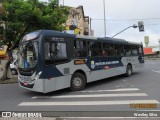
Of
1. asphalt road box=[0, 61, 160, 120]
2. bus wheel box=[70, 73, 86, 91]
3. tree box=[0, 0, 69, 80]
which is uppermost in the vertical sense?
tree box=[0, 0, 69, 80]

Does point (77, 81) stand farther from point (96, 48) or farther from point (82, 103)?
point (82, 103)

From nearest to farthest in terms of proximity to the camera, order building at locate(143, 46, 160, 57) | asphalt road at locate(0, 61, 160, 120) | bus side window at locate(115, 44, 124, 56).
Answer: asphalt road at locate(0, 61, 160, 120) → bus side window at locate(115, 44, 124, 56) → building at locate(143, 46, 160, 57)

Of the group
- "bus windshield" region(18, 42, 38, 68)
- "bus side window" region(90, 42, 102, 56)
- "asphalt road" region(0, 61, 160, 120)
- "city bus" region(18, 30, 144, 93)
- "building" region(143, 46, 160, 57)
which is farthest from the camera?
"building" region(143, 46, 160, 57)

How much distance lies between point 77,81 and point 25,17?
549cm

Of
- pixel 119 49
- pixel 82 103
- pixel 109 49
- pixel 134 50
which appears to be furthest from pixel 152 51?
pixel 82 103

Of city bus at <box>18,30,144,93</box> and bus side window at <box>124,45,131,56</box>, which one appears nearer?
city bus at <box>18,30,144,93</box>

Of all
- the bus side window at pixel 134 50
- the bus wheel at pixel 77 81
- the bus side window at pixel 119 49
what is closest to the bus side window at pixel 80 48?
the bus wheel at pixel 77 81

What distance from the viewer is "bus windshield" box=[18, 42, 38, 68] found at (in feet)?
33.2

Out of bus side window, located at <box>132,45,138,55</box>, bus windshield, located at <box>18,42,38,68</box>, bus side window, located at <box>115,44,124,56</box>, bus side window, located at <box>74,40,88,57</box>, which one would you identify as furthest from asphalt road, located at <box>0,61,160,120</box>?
bus side window, located at <box>132,45,138,55</box>

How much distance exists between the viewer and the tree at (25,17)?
14.3 meters

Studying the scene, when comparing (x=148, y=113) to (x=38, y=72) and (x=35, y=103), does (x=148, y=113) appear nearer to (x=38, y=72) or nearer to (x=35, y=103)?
(x=35, y=103)

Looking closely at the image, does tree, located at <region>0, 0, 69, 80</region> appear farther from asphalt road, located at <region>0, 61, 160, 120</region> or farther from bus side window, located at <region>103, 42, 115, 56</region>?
asphalt road, located at <region>0, 61, 160, 120</region>

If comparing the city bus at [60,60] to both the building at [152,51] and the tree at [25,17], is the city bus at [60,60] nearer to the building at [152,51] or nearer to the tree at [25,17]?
the tree at [25,17]

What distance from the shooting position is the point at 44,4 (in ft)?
52.2
